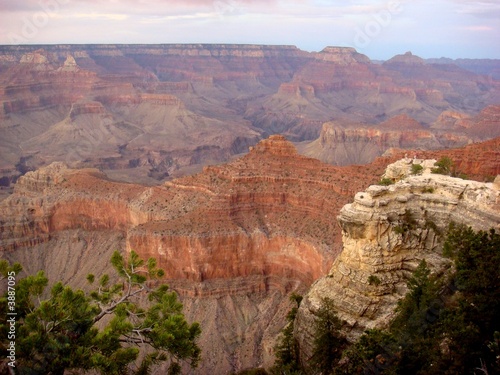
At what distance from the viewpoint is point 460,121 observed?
466ft

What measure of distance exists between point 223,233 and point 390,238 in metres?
24.0

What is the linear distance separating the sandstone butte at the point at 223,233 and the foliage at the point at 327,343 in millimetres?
12513

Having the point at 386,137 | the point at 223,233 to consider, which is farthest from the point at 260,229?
the point at 386,137

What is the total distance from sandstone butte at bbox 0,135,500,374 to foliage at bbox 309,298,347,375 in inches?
493

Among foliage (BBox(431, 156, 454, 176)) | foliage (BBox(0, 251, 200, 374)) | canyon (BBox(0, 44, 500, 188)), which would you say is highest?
foliage (BBox(431, 156, 454, 176))

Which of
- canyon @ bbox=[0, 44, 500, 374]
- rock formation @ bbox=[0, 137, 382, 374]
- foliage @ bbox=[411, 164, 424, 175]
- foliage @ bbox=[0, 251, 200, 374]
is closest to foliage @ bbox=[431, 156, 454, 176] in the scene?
foliage @ bbox=[411, 164, 424, 175]

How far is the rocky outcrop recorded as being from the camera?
1046 inches

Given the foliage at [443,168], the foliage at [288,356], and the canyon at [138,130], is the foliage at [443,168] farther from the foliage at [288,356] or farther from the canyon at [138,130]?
the canyon at [138,130]

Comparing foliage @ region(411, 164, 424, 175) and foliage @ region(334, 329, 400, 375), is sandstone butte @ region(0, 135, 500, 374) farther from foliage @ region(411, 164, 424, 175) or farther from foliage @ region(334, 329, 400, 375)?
foliage @ region(334, 329, 400, 375)

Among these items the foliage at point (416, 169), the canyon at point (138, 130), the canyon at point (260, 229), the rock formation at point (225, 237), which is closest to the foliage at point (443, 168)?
the foliage at point (416, 169)

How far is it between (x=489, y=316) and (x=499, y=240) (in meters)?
3.77

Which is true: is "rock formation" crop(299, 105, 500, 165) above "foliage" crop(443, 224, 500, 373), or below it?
below

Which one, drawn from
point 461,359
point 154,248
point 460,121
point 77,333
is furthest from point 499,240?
point 460,121

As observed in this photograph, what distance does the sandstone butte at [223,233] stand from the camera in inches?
1805
